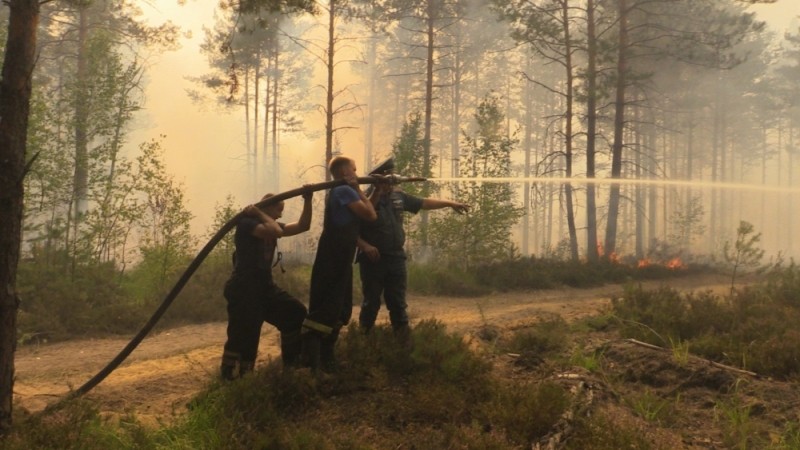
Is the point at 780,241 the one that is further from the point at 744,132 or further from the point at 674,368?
the point at 674,368

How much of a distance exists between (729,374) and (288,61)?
124ft

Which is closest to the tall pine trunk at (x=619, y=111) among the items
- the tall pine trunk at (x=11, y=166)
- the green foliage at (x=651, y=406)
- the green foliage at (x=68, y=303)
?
the green foliage at (x=651, y=406)

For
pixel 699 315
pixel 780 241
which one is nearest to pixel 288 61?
pixel 699 315

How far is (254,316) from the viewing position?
554cm

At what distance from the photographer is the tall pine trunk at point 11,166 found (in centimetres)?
450

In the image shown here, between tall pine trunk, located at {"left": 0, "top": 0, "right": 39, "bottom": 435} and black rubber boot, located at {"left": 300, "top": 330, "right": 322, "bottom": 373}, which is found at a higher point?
tall pine trunk, located at {"left": 0, "top": 0, "right": 39, "bottom": 435}

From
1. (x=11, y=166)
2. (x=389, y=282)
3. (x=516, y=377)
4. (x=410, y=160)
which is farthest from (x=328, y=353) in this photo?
(x=410, y=160)

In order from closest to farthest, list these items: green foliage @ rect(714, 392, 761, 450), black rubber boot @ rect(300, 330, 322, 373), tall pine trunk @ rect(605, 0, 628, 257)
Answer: green foliage @ rect(714, 392, 761, 450) → black rubber boot @ rect(300, 330, 322, 373) → tall pine trunk @ rect(605, 0, 628, 257)

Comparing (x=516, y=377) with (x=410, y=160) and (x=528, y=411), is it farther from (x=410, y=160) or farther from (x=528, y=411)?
(x=410, y=160)

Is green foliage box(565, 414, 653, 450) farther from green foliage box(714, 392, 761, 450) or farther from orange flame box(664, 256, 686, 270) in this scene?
orange flame box(664, 256, 686, 270)

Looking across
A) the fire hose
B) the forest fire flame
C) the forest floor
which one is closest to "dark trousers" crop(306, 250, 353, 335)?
the fire hose

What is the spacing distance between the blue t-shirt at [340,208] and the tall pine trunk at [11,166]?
8.45ft

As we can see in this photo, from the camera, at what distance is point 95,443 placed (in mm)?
4285

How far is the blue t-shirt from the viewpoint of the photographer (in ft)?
18.3
